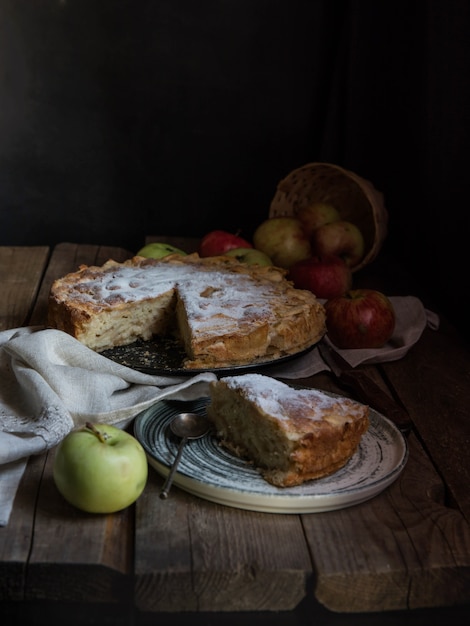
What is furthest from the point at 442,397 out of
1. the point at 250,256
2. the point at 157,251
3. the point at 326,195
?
the point at 326,195

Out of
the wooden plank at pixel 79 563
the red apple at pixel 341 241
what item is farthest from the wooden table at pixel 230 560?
the red apple at pixel 341 241

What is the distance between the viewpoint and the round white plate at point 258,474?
1.82m

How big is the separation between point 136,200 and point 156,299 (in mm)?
1780

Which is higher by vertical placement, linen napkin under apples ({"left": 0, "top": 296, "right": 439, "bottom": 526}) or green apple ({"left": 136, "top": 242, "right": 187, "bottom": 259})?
linen napkin under apples ({"left": 0, "top": 296, "right": 439, "bottom": 526})

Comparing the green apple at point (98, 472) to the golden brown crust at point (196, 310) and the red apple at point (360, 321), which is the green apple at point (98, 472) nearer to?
the golden brown crust at point (196, 310)

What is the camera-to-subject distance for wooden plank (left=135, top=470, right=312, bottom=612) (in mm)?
1656

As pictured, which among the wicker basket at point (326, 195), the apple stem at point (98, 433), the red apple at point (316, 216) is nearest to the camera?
the apple stem at point (98, 433)

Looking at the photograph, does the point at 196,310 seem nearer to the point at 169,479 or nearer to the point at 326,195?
the point at 169,479

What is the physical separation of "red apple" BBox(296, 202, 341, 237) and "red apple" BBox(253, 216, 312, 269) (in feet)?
0.33

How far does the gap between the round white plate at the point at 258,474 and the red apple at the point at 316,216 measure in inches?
65.4

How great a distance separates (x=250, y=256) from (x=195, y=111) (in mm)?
1138

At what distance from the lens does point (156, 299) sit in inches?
105

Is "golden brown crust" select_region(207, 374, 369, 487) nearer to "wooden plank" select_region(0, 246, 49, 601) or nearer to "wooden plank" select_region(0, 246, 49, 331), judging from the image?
"wooden plank" select_region(0, 246, 49, 601)

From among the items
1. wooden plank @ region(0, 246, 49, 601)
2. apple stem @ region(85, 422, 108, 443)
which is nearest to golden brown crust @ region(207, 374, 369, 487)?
apple stem @ region(85, 422, 108, 443)
